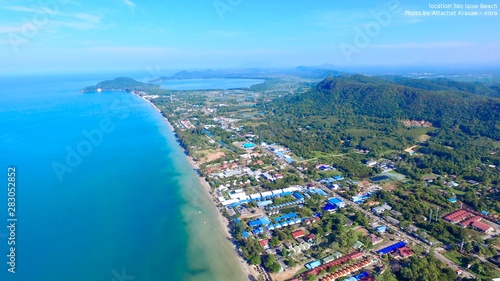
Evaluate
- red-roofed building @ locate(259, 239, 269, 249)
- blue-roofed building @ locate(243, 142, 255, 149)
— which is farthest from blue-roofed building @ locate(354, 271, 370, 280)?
blue-roofed building @ locate(243, 142, 255, 149)

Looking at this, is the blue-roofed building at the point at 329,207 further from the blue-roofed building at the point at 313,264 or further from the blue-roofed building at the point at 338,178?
the blue-roofed building at the point at 313,264

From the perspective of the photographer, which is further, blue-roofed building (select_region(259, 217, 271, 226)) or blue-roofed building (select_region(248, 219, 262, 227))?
blue-roofed building (select_region(259, 217, 271, 226))

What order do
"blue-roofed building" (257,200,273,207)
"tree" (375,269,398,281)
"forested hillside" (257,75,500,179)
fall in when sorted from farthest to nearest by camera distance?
"forested hillside" (257,75,500,179)
"blue-roofed building" (257,200,273,207)
"tree" (375,269,398,281)

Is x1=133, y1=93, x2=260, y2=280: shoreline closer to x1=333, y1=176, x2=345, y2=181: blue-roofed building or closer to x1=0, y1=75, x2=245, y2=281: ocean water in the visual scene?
x1=0, y1=75, x2=245, y2=281: ocean water

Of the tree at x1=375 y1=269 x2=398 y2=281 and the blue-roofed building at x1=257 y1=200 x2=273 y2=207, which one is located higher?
the blue-roofed building at x1=257 y1=200 x2=273 y2=207

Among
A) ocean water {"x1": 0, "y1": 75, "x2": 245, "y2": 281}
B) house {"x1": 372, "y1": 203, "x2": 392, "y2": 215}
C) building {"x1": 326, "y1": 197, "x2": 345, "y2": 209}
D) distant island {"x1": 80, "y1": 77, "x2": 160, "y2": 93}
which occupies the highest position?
distant island {"x1": 80, "y1": 77, "x2": 160, "y2": 93}

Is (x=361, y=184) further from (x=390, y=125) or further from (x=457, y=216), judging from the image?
(x=390, y=125)
